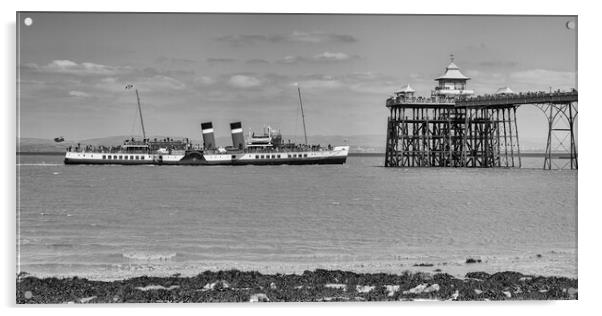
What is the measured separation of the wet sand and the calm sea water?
0.60 m

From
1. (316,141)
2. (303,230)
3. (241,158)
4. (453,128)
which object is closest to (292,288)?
(303,230)

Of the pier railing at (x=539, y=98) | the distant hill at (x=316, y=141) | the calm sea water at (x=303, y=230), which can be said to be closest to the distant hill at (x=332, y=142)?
the distant hill at (x=316, y=141)

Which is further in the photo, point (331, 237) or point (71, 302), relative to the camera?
point (331, 237)

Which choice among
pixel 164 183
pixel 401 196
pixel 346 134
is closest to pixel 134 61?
pixel 346 134

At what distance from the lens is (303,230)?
16578mm

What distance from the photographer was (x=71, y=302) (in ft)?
36.6

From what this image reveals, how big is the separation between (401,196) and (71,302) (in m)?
12.7

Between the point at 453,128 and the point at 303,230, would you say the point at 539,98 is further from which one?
the point at 453,128

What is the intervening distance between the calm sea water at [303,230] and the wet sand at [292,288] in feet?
1.96

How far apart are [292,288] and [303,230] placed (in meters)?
5.14

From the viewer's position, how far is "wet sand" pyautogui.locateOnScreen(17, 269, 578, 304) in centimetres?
1123

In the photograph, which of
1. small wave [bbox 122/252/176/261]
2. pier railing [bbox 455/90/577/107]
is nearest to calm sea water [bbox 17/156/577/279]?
small wave [bbox 122/252/176/261]

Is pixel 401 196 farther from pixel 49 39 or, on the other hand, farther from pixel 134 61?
pixel 49 39

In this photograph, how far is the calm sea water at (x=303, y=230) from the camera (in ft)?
42.7
